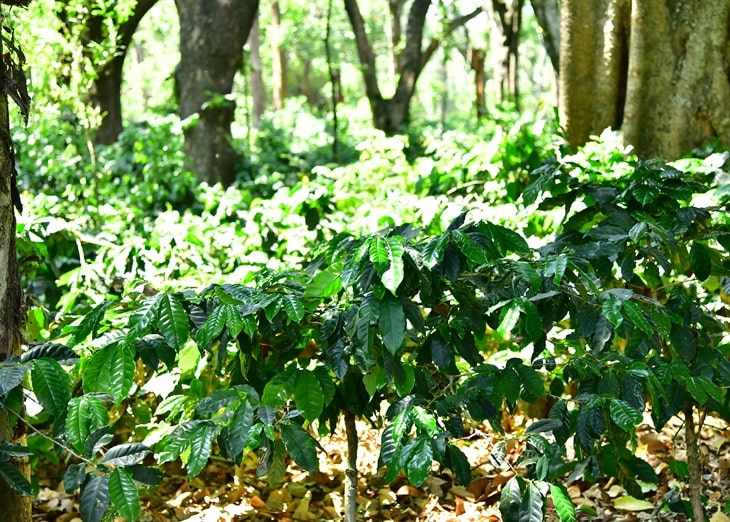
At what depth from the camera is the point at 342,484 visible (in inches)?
161

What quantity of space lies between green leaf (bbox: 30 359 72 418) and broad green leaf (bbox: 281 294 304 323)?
0.61 m

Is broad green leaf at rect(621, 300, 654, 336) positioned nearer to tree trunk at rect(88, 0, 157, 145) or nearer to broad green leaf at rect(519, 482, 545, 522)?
broad green leaf at rect(519, 482, 545, 522)

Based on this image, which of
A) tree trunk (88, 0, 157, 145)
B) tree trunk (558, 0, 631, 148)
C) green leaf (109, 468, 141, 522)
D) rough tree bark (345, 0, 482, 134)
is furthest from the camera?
rough tree bark (345, 0, 482, 134)

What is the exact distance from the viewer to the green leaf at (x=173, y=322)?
90.7 inches

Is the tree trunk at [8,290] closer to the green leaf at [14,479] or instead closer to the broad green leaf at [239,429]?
the green leaf at [14,479]

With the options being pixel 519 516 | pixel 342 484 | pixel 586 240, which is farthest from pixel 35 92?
pixel 519 516

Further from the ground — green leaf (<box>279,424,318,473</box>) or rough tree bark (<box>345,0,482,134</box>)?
rough tree bark (<box>345,0,482,134</box>)

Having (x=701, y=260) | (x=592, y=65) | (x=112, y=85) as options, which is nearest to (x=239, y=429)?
(x=701, y=260)

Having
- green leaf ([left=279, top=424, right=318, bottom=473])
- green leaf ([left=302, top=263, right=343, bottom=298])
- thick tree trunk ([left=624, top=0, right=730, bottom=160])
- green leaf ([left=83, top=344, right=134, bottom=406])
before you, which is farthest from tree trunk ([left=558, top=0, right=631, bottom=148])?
green leaf ([left=83, top=344, right=134, bottom=406])

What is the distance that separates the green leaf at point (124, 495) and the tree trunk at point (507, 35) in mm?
11804

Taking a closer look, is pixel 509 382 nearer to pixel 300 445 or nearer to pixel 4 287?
pixel 300 445

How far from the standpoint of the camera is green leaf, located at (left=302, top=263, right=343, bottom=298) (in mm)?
2434

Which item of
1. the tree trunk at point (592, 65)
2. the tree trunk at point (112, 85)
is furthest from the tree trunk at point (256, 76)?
the tree trunk at point (592, 65)

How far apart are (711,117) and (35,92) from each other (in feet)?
15.0
